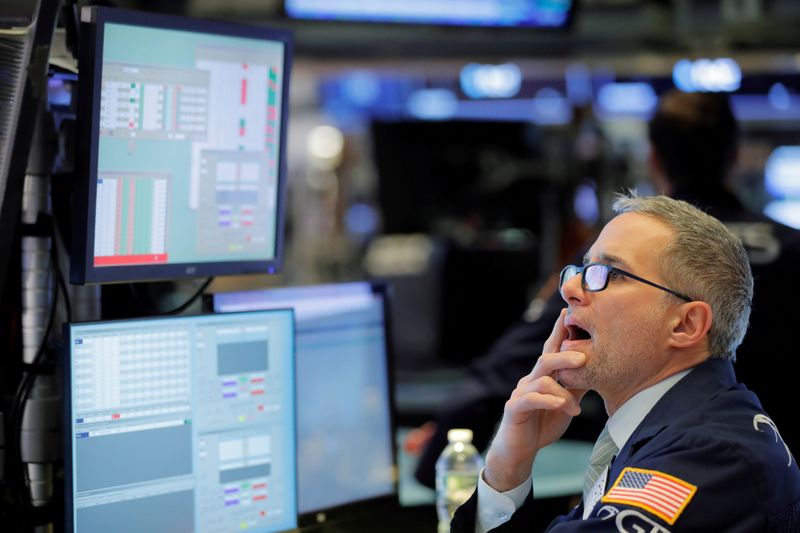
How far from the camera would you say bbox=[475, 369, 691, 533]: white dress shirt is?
184 cm

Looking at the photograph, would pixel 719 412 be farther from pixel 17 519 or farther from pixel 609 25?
pixel 609 25

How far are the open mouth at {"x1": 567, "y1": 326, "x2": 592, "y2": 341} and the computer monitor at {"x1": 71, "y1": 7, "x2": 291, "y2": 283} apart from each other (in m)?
0.61

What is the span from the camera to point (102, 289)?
6.95 ft

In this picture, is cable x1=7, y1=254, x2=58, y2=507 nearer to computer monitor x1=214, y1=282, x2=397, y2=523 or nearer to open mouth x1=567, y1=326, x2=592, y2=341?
computer monitor x1=214, y1=282, x2=397, y2=523

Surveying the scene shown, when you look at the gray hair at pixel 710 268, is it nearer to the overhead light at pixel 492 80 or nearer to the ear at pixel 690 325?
the ear at pixel 690 325

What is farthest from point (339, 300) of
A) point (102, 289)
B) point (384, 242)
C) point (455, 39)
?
point (384, 242)

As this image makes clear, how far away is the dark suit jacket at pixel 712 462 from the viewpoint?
1564 mm

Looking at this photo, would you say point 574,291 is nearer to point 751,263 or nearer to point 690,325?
point 690,325

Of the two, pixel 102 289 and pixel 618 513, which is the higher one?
pixel 102 289

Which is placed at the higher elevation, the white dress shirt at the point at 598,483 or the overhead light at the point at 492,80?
the overhead light at the point at 492,80

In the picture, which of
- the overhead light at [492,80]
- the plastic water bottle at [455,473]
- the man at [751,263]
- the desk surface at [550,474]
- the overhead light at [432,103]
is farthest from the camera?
the overhead light at [432,103]

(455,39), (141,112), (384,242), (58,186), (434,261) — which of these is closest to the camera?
(141,112)

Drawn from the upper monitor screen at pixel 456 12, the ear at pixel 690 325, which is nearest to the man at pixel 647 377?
the ear at pixel 690 325

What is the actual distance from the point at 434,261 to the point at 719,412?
363 cm
